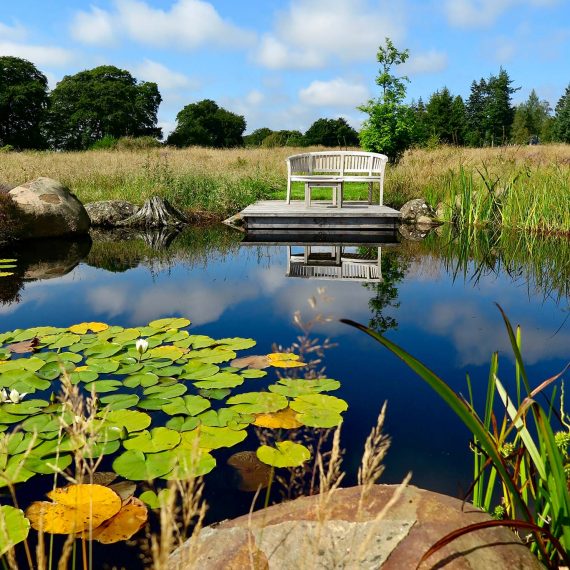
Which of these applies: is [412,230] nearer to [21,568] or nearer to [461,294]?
[461,294]

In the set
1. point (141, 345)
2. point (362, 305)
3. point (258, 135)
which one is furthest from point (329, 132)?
point (141, 345)

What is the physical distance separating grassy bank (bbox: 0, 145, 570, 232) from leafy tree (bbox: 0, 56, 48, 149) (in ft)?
68.4

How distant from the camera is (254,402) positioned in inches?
96.7

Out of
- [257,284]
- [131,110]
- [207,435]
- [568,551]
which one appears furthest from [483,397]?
[131,110]

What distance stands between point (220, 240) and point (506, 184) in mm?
4626

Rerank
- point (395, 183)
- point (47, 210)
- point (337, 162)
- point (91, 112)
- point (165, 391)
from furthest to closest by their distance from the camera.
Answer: point (91, 112) < point (395, 183) < point (337, 162) < point (47, 210) < point (165, 391)

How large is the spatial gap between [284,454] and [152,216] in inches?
315

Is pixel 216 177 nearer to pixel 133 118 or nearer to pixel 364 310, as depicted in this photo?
pixel 364 310

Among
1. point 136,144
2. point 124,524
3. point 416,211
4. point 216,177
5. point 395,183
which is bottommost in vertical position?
point 124,524

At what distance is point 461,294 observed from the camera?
15.5ft

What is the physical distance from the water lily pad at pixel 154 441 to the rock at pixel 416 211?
8.01 meters

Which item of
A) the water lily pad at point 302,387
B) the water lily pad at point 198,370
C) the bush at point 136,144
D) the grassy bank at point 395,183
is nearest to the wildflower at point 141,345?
the water lily pad at point 198,370

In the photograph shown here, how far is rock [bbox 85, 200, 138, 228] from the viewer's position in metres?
9.38

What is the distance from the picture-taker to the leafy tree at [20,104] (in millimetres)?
32125
